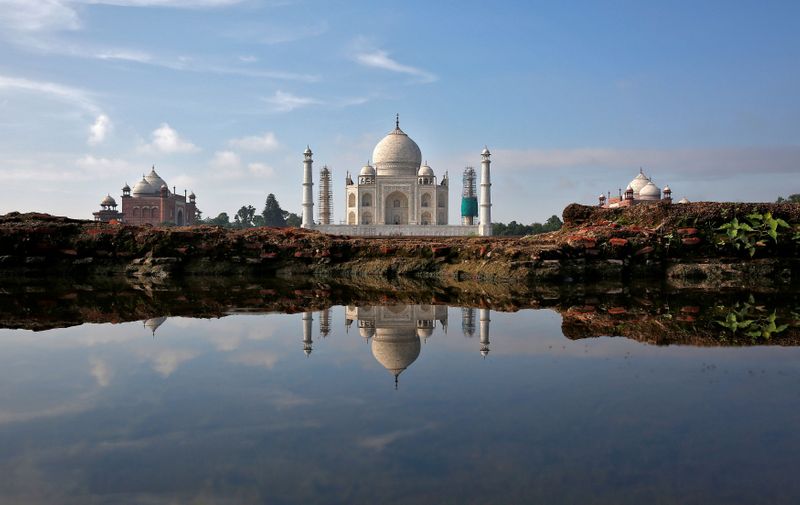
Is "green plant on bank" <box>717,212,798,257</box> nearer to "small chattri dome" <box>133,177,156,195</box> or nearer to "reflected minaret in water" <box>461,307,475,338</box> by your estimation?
"reflected minaret in water" <box>461,307,475,338</box>

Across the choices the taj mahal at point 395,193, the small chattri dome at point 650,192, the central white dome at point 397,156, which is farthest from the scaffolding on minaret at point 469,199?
the small chattri dome at point 650,192

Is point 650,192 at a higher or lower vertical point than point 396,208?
higher

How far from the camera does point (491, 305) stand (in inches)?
351

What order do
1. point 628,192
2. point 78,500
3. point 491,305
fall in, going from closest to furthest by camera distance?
point 78,500
point 491,305
point 628,192

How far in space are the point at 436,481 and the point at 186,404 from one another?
184 cm

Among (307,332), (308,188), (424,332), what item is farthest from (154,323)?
(308,188)

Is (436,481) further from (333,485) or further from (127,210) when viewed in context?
(127,210)

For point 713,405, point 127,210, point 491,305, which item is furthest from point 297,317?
point 127,210

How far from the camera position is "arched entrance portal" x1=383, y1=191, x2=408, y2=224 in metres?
50.8

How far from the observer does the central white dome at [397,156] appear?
5084cm

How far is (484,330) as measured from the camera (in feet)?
22.3

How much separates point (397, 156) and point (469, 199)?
6629 mm

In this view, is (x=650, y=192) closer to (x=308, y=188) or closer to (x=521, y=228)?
(x=521, y=228)

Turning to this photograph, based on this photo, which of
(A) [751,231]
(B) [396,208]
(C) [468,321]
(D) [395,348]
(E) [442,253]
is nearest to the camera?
(D) [395,348]
